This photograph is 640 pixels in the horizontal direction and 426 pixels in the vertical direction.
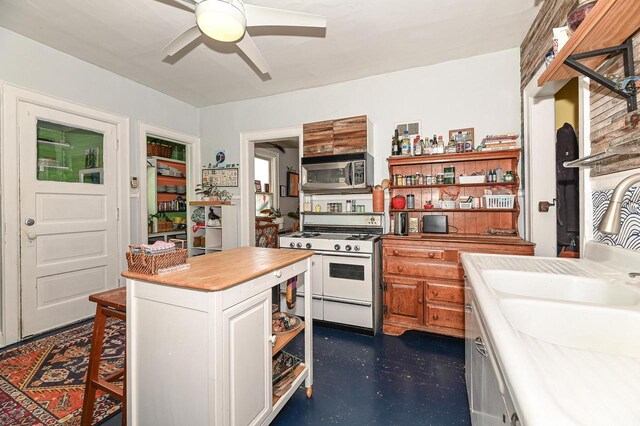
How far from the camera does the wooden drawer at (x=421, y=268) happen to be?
2.52 metres

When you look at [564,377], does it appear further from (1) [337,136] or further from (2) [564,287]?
(1) [337,136]

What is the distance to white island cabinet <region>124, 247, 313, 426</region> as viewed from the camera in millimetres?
1146

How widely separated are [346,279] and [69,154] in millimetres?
3166

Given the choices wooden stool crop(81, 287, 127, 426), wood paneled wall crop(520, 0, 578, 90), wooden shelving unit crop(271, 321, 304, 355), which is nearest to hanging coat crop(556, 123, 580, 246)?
wood paneled wall crop(520, 0, 578, 90)

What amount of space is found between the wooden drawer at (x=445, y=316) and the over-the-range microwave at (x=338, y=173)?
4.54ft

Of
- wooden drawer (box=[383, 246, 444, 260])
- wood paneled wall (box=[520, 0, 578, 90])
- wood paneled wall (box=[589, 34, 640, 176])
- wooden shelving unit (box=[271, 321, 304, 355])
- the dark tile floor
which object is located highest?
wood paneled wall (box=[520, 0, 578, 90])

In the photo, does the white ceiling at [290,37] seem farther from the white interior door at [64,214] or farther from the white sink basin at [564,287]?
the white sink basin at [564,287]

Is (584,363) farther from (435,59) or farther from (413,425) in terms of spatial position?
(435,59)

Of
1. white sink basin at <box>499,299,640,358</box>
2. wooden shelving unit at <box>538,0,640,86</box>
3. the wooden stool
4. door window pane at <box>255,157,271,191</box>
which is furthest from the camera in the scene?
door window pane at <box>255,157,271,191</box>

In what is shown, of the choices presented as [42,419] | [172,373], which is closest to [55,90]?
[42,419]

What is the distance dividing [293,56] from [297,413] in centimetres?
305

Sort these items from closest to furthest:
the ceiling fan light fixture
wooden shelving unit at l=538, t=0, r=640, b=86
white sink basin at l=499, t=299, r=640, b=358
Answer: white sink basin at l=499, t=299, r=640, b=358, wooden shelving unit at l=538, t=0, r=640, b=86, the ceiling fan light fixture

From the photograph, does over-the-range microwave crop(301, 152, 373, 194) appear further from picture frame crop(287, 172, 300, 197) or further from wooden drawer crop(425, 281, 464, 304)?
picture frame crop(287, 172, 300, 197)

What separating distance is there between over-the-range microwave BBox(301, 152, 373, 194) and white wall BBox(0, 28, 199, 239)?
2111 mm
